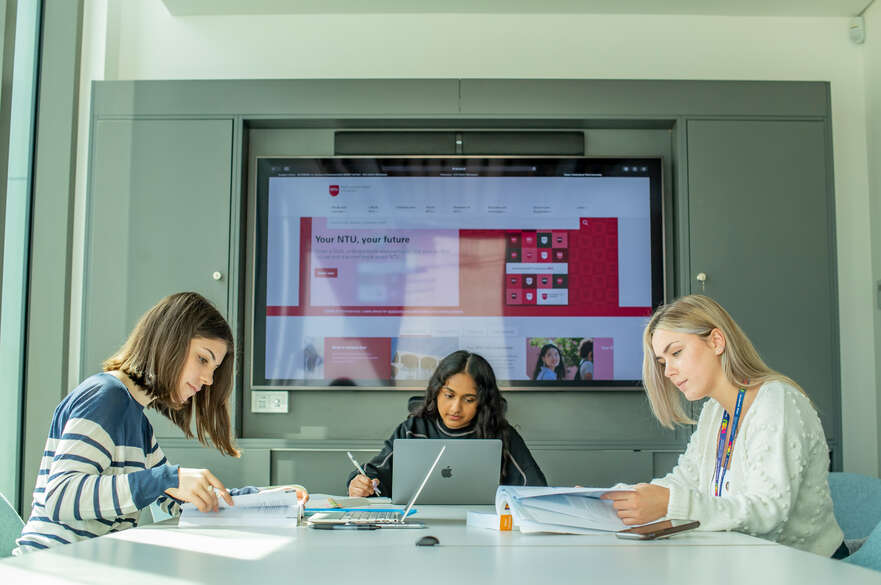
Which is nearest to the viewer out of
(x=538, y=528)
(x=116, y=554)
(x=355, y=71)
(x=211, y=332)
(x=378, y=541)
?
(x=116, y=554)

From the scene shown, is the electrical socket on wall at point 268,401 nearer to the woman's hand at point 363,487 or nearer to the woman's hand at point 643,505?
the woman's hand at point 363,487

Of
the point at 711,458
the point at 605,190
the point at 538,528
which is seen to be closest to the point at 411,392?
the point at 605,190

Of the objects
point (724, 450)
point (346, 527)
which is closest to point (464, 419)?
point (724, 450)

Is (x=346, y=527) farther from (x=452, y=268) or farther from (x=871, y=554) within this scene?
(x=452, y=268)

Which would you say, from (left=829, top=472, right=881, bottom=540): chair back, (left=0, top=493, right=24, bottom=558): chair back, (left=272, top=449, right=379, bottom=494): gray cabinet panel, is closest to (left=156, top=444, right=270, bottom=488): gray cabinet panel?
(left=272, top=449, right=379, bottom=494): gray cabinet panel

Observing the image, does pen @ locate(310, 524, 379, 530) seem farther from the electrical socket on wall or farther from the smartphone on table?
the electrical socket on wall

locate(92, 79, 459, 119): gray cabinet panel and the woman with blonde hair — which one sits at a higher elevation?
locate(92, 79, 459, 119): gray cabinet panel

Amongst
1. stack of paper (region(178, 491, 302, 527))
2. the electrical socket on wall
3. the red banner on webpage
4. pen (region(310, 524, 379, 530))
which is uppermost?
the red banner on webpage

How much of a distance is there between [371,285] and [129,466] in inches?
67.6

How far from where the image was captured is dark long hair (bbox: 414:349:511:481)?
326cm

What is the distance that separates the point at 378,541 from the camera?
1760 millimetres

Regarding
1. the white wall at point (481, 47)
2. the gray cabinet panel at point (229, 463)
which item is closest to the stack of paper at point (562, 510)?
the gray cabinet panel at point (229, 463)

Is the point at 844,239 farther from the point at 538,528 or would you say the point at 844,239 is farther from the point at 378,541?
the point at 378,541

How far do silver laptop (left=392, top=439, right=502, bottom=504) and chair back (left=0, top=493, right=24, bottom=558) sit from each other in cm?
100
